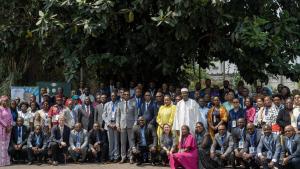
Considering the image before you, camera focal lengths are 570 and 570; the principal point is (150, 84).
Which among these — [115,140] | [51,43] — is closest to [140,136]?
→ [115,140]

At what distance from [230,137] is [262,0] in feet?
13.5

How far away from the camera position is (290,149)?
12.5 metres

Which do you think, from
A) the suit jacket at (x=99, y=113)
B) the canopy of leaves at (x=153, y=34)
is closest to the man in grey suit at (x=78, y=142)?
the suit jacket at (x=99, y=113)

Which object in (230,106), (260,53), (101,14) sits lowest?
(230,106)

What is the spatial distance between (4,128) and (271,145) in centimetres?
666

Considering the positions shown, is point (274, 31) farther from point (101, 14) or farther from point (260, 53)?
point (101, 14)

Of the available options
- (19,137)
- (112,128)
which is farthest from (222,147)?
(19,137)

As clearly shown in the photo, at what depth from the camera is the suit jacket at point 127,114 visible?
563 inches

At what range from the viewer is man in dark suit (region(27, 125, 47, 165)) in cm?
1461

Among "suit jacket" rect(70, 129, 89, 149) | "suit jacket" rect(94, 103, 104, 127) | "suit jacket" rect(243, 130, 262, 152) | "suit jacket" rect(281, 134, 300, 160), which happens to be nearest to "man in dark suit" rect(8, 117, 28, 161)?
"suit jacket" rect(70, 129, 89, 149)

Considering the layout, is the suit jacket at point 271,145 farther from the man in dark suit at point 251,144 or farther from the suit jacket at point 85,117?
the suit jacket at point 85,117

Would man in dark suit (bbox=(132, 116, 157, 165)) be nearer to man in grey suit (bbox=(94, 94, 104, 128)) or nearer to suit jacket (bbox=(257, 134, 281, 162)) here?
man in grey suit (bbox=(94, 94, 104, 128))

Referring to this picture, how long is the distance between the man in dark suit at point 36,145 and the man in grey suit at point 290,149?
6.05 meters

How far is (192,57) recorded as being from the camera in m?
17.0
